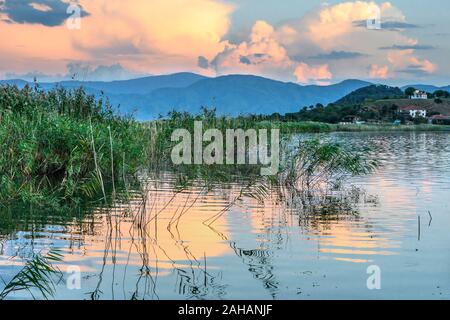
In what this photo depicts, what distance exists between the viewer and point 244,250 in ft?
40.8

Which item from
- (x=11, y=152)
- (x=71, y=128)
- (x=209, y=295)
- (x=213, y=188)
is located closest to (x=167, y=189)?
(x=213, y=188)

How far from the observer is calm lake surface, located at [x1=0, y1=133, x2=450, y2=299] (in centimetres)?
984

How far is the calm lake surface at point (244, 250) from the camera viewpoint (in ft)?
32.3

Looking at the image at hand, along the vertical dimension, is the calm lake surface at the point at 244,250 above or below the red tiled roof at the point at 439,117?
below

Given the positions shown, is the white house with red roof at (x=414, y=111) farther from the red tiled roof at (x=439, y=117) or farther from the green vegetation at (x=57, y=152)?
the green vegetation at (x=57, y=152)

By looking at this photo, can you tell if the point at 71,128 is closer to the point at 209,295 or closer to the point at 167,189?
the point at 167,189

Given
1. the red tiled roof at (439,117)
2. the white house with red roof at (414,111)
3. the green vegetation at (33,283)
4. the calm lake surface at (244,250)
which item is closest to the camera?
the green vegetation at (33,283)

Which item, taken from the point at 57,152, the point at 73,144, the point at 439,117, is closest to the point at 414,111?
the point at 439,117

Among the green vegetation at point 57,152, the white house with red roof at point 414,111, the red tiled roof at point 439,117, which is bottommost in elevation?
the green vegetation at point 57,152

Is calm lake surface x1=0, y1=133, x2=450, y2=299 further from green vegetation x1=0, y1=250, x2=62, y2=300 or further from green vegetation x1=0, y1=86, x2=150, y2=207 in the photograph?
green vegetation x1=0, y1=86, x2=150, y2=207

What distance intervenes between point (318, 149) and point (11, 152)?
31.3 feet

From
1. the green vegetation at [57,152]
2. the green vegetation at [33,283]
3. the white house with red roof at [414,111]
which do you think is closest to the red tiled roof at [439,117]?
the white house with red roof at [414,111]

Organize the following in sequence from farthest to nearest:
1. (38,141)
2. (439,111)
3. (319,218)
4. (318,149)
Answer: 1. (439,111)
2. (318,149)
3. (38,141)
4. (319,218)
